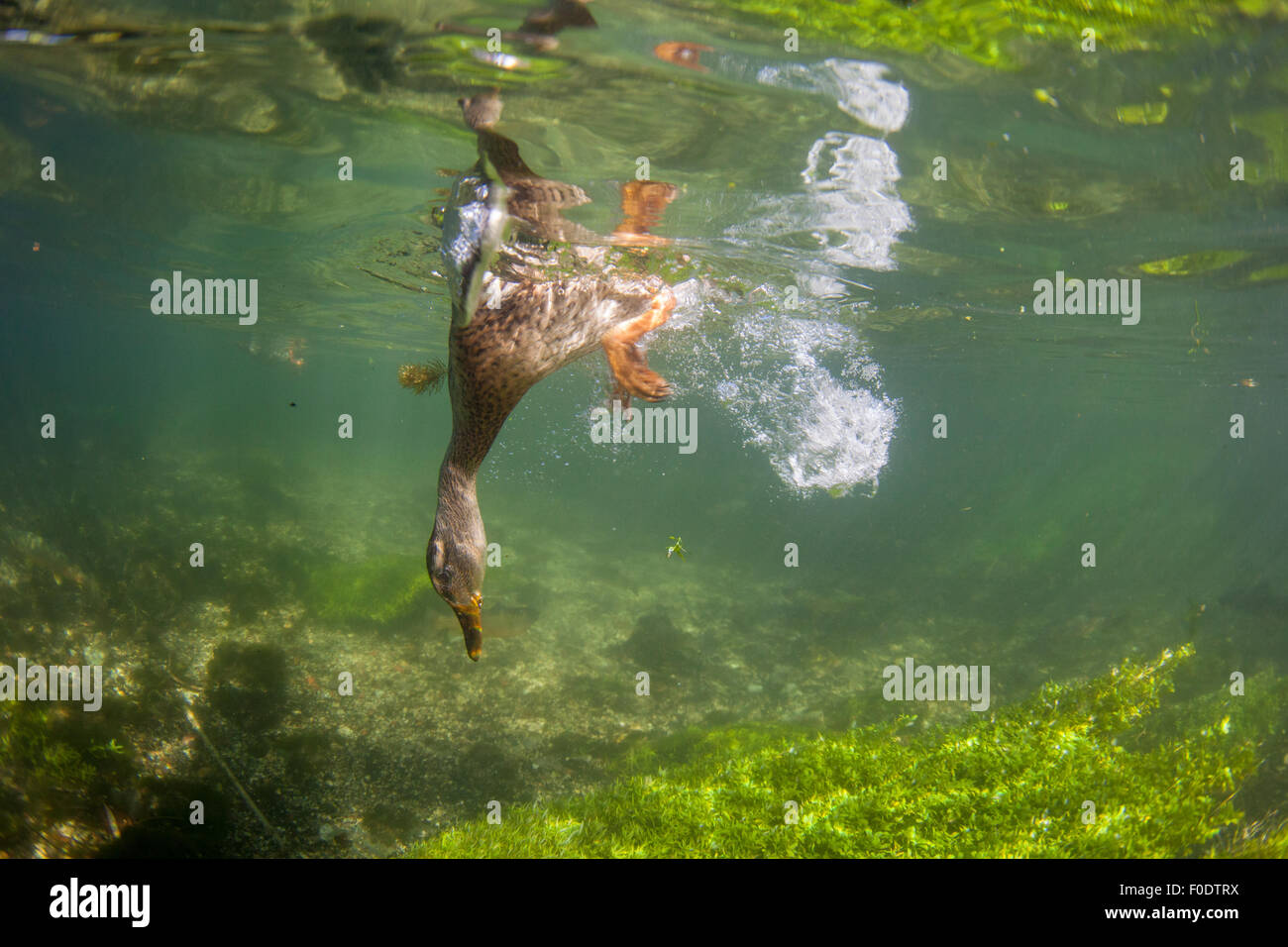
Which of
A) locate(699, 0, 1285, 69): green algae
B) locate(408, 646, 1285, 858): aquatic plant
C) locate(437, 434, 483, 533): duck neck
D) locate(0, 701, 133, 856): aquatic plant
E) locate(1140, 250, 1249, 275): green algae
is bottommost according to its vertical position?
locate(0, 701, 133, 856): aquatic plant

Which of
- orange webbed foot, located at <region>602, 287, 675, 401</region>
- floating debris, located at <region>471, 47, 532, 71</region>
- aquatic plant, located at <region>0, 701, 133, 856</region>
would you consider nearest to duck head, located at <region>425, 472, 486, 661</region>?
orange webbed foot, located at <region>602, 287, 675, 401</region>

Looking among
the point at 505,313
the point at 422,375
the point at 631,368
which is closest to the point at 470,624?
the point at 505,313

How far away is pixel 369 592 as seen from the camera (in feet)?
42.5

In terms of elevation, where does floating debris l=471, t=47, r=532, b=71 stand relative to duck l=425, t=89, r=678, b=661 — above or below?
above

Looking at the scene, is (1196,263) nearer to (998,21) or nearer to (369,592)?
(998,21)

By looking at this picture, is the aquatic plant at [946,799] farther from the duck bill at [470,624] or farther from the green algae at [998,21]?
the green algae at [998,21]

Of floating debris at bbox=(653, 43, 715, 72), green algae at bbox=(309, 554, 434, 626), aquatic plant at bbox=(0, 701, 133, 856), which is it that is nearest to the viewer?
aquatic plant at bbox=(0, 701, 133, 856)

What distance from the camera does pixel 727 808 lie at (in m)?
5.15

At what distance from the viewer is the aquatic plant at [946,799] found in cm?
431

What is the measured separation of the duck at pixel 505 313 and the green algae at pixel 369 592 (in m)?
7.41

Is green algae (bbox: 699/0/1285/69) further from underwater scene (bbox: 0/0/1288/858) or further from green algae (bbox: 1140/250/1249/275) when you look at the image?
green algae (bbox: 1140/250/1249/275)

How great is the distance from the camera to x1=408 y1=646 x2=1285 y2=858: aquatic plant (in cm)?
431

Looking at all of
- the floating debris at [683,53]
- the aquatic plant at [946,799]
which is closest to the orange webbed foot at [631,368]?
the floating debris at [683,53]

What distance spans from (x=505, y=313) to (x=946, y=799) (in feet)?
15.9
